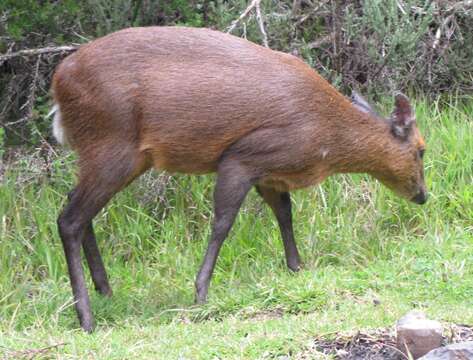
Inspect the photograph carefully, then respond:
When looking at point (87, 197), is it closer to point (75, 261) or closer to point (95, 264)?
point (75, 261)

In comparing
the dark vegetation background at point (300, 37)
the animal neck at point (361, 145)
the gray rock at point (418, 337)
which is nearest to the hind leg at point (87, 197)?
the animal neck at point (361, 145)

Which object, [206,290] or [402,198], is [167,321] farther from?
[402,198]

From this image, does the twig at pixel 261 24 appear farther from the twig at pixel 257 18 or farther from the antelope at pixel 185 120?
the antelope at pixel 185 120

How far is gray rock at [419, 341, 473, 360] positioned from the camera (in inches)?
163

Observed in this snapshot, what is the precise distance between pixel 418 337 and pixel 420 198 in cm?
267

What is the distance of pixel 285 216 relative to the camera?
22.6 ft

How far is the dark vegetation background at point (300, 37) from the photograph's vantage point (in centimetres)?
814

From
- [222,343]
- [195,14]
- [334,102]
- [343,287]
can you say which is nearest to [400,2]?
[195,14]

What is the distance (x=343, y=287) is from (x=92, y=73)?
1924 mm

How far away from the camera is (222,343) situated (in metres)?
4.92

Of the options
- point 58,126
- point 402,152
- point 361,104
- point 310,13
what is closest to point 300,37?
point 310,13

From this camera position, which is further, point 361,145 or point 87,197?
point 361,145

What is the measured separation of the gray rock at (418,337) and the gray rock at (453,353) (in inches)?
11.5

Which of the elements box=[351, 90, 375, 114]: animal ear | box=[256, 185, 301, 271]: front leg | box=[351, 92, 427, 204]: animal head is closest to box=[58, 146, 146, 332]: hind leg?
box=[256, 185, 301, 271]: front leg
